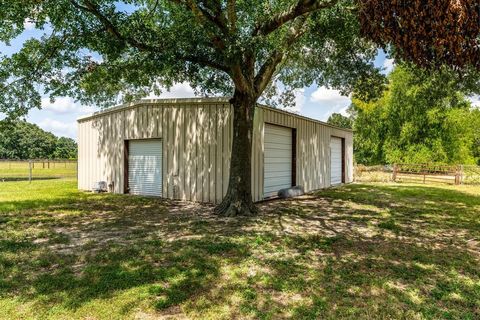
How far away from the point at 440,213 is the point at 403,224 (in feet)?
6.69

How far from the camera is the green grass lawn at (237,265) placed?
287 cm

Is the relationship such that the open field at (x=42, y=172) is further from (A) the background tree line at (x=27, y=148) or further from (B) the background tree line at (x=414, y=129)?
(B) the background tree line at (x=414, y=129)

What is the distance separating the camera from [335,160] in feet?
49.6

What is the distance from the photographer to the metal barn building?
355 inches

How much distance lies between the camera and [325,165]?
13.8m

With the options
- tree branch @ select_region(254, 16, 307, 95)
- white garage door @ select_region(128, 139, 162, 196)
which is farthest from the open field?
tree branch @ select_region(254, 16, 307, 95)

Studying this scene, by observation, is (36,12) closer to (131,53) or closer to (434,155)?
(131,53)

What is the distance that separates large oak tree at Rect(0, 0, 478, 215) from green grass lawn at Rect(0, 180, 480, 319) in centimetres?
208

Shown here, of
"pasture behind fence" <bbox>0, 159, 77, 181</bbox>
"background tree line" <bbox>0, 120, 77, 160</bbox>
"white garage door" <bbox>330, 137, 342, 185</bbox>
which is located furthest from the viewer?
"background tree line" <bbox>0, 120, 77, 160</bbox>

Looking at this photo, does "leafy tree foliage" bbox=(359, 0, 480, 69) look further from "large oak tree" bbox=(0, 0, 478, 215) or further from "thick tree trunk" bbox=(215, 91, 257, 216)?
"thick tree trunk" bbox=(215, 91, 257, 216)

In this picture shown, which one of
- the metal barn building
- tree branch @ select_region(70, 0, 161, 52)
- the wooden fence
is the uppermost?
tree branch @ select_region(70, 0, 161, 52)

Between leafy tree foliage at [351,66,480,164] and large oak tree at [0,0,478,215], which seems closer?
large oak tree at [0,0,478,215]

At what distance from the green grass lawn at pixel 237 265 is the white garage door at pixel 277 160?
268 cm

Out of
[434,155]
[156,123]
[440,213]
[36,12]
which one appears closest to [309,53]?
[156,123]
